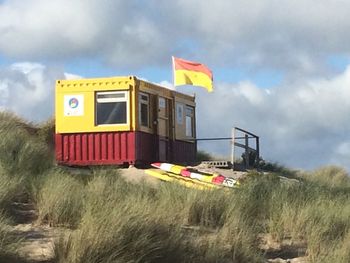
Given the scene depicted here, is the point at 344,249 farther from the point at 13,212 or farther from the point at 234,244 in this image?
the point at 13,212

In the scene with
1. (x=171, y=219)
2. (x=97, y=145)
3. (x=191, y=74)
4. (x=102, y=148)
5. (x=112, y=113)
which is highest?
(x=191, y=74)

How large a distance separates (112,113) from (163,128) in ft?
9.48

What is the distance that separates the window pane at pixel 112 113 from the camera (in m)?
24.4

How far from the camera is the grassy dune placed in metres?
8.93

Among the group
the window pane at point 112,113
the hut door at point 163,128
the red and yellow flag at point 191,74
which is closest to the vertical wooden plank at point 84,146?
the window pane at point 112,113

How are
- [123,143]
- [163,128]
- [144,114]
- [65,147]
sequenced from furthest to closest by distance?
[163,128], [144,114], [65,147], [123,143]

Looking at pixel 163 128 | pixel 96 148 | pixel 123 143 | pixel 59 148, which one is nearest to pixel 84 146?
pixel 96 148

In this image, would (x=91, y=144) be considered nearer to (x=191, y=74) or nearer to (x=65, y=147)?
(x=65, y=147)

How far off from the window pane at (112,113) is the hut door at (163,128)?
204 cm

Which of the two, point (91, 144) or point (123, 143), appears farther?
Result: point (91, 144)

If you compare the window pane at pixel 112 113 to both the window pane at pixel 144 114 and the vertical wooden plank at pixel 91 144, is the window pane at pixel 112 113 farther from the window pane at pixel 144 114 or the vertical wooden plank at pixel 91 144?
the window pane at pixel 144 114

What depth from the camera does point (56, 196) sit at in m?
11.4

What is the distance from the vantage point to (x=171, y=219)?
35.8ft

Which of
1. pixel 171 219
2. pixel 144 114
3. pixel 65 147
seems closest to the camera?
pixel 171 219
